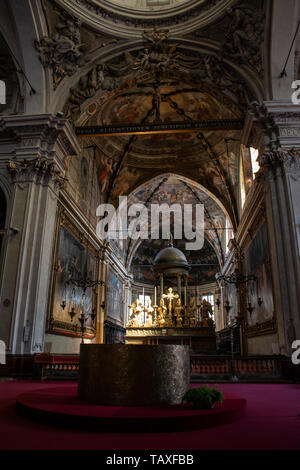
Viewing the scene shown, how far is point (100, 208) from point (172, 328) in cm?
681

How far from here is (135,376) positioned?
4.02 metres

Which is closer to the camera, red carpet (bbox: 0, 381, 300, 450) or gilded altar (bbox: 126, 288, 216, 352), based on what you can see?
Result: red carpet (bbox: 0, 381, 300, 450)

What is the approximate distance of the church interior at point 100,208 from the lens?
12.4ft

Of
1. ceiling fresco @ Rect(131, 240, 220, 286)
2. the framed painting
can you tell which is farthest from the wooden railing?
ceiling fresco @ Rect(131, 240, 220, 286)

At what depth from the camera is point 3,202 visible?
37.8 ft

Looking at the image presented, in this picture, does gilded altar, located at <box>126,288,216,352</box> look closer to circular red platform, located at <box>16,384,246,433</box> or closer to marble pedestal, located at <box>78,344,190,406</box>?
marble pedestal, located at <box>78,344,190,406</box>

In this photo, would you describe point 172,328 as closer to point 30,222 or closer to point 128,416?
point 30,222

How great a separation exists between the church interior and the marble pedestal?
0.02 m

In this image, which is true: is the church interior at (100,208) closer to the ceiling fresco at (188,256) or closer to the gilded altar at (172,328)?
the gilded altar at (172,328)

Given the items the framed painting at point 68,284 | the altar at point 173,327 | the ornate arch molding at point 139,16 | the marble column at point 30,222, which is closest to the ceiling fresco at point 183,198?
the altar at point 173,327

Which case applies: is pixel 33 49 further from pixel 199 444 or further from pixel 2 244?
pixel 199 444

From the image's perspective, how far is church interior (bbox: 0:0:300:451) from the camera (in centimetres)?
379

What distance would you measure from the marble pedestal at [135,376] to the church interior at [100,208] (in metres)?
0.02

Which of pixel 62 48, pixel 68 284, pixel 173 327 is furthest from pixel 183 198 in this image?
pixel 62 48
